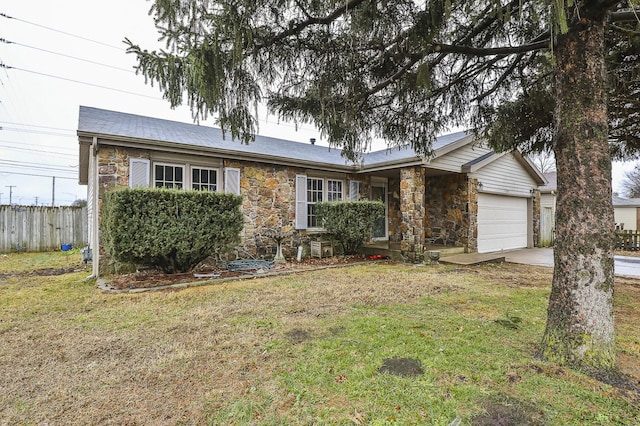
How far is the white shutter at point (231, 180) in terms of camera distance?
7605 millimetres

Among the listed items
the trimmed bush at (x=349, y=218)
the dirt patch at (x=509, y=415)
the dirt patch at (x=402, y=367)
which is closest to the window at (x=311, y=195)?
the trimmed bush at (x=349, y=218)

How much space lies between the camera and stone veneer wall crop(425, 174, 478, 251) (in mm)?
9883

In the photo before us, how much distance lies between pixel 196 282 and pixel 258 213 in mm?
2841

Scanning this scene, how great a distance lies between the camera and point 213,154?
23.9 ft

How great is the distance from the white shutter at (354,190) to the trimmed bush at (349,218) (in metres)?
1.20

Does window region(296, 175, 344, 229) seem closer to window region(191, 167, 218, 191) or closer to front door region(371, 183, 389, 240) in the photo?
front door region(371, 183, 389, 240)

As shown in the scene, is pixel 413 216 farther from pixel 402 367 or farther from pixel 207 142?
pixel 402 367

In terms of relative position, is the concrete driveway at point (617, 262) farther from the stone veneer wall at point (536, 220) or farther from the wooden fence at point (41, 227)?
the wooden fence at point (41, 227)

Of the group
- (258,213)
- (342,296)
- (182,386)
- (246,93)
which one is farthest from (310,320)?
(258,213)

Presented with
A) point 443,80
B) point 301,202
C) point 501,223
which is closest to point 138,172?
point 301,202

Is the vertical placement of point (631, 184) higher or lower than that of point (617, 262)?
higher

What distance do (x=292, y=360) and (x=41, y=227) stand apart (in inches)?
486

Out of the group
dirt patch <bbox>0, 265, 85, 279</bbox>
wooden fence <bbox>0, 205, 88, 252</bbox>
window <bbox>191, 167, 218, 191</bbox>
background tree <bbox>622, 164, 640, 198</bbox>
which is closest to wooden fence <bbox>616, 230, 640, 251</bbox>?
window <bbox>191, 167, 218, 191</bbox>

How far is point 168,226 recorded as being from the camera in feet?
18.7
